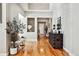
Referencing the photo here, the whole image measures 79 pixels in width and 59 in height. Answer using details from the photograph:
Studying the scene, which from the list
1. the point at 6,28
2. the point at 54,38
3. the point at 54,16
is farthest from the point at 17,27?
the point at 54,16

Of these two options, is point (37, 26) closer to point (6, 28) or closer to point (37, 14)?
point (37, 14)

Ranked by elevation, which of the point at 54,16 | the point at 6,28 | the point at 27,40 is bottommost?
the point at 27,40

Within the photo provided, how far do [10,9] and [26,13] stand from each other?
237 centimetres

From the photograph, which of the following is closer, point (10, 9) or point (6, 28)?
point (6, 28)

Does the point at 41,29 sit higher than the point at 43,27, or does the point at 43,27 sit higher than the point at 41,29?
the point at 43,27

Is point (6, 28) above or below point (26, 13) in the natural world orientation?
below

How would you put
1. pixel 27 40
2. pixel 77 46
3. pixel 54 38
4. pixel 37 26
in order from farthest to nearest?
pixel 37 26
pixel 27 40
pixel 54 38
pixel 77 46

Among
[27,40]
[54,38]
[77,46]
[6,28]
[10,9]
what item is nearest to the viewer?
[77,46]

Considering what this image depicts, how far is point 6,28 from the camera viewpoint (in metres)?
3.87

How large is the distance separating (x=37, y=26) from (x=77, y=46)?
3.76 m

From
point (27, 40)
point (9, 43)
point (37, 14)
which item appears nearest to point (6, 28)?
point (9, 43)

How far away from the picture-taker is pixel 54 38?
18.1 ft

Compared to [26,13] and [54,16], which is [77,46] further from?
[26,13]

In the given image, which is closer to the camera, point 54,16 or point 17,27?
point 17,27
